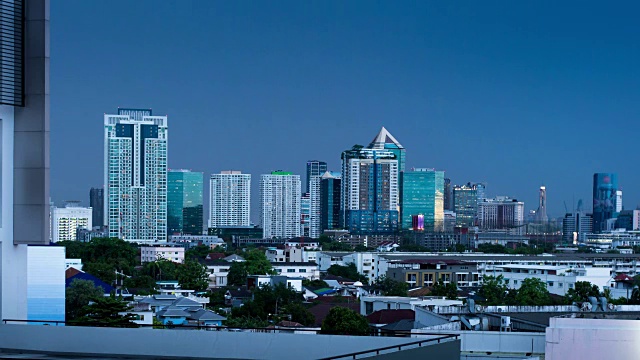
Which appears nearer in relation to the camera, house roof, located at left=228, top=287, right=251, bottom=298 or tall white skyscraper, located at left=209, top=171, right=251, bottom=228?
house roof, located at left=228, top=287, right=251, bottom=298

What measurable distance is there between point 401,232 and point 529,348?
7039 cm

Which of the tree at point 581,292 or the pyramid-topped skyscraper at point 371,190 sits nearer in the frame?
the tree at point 581,292

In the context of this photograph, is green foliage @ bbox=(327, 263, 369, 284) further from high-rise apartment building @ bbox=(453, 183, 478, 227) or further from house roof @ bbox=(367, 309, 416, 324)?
high-rise apartment building @ bbox=(453, 183, 478, 227)

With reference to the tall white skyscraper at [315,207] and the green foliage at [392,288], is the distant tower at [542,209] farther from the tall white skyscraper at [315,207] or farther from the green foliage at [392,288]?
the green foliage at [392,288]

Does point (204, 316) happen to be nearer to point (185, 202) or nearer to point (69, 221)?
point (69, 221)

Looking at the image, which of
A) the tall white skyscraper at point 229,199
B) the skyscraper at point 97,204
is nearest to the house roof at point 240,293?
the skyscraper at point 97,204

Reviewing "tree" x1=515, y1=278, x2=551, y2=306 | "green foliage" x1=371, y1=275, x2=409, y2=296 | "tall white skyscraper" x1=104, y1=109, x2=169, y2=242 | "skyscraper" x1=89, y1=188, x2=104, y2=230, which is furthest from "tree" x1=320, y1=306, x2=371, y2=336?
"skyscraper" x1=89, y1=188, x2=104, y2=230

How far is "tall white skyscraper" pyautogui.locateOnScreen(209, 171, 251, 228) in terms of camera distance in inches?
3593

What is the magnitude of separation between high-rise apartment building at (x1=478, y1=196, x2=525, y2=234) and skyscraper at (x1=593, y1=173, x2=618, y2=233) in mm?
7834

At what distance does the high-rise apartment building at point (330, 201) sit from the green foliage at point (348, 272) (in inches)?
1774

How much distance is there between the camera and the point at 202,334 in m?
3.70

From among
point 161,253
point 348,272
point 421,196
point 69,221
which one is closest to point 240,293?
point 348,272

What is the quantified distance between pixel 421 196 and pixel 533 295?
6348 centimetres

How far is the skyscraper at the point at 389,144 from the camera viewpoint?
292ft
